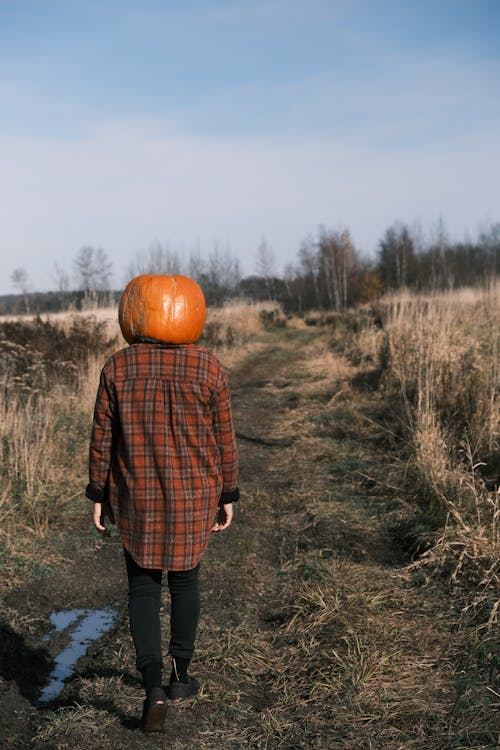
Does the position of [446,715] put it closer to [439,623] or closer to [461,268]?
[439,623]

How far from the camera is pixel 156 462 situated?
8.64 ft

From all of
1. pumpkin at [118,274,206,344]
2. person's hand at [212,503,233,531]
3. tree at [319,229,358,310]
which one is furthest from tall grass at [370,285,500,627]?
tree at [319,229,358,310]

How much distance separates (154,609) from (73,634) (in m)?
1.27

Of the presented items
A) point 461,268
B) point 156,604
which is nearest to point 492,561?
point 156,604

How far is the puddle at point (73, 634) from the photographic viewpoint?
3.23 meters

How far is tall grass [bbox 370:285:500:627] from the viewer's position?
4.03m

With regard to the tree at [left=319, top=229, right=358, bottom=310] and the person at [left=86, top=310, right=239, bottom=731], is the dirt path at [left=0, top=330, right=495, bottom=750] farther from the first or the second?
the tree at [left=319, top=229, right=358, bottom=310]

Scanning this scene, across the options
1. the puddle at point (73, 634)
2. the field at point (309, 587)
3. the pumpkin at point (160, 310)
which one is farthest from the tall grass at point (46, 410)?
the pumpkin at point (160, 310)

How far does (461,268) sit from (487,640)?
5416 centimetres

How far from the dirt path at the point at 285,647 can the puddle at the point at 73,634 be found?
60 mm

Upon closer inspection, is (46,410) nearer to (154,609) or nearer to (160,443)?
(154,609)

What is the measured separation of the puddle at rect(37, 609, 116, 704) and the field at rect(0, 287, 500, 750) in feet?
0.16

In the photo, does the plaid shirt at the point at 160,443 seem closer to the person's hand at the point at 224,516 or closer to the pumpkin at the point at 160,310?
the pumpkin at the point at 160,310

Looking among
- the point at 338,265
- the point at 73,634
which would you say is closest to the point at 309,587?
the point at 73,634
